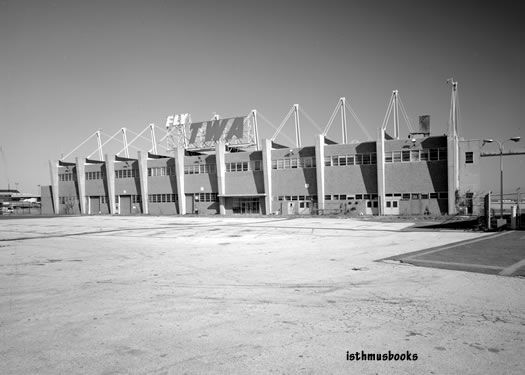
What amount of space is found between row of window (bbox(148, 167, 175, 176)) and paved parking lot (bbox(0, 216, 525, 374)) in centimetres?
5164

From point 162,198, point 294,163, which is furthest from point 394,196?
point 162,198

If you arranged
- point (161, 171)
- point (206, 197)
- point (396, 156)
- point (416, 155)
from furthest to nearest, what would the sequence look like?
point (161, 171) < point (206, 197) < point (396, 156) < point (416, 155)

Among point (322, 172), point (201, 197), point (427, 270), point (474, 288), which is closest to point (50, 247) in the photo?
point (427, 270)

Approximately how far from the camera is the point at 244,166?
57.2 metres

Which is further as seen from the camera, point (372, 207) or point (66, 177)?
point (66, 177)

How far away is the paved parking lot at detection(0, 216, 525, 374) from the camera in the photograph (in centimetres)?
480

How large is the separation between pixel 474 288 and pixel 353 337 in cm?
433

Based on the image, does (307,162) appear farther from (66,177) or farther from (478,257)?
(66,177)

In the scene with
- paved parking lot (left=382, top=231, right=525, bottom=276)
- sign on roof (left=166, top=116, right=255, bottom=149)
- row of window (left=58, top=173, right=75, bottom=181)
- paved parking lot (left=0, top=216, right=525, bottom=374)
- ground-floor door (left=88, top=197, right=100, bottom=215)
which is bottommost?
ground-floor door (left=88, top=197, right=100, bottom=215)

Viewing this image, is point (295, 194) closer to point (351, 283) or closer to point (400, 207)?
point (400, 207)

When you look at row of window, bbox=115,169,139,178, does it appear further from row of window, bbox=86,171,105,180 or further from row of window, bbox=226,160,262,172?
row of window, bbox=226,160,262,172

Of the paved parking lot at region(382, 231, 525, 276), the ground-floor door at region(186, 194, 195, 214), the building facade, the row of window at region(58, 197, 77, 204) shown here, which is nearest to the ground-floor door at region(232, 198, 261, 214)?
the building facade

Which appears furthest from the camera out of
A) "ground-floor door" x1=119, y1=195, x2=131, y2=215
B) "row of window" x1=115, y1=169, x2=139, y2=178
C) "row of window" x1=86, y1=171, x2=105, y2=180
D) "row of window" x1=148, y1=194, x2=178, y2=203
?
"row of window" x1=86, y1=171, x2=105, y2=180

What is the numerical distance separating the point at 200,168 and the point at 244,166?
8.06 meters
